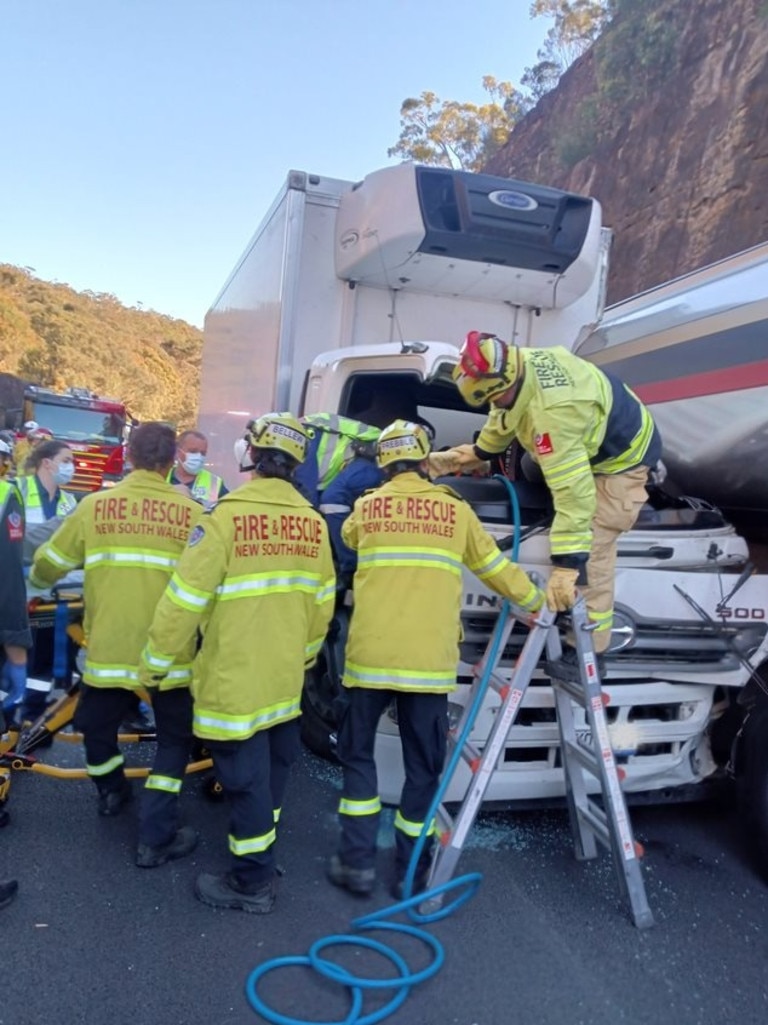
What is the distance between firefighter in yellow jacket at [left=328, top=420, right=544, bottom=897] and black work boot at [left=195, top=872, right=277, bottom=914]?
11.7 inches

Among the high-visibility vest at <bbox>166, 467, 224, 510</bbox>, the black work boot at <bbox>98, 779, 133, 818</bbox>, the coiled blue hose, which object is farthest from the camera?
the high-visibility vest at <bbox>166, 467, 224, 510</bbox>

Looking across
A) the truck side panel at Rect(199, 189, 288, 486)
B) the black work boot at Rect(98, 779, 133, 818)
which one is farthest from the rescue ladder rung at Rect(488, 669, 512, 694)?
the truck side panel at Rect(199, 189, 288, 486)

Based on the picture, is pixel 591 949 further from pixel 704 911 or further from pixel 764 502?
pixel 764 502

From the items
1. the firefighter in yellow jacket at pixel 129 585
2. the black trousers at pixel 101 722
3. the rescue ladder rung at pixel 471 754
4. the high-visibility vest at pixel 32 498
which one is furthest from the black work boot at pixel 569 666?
the high-visibility vest at pixel 32 498

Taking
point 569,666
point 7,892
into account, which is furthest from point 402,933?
point 7,892

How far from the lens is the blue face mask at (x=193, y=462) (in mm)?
5922

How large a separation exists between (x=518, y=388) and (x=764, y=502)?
5.04ft

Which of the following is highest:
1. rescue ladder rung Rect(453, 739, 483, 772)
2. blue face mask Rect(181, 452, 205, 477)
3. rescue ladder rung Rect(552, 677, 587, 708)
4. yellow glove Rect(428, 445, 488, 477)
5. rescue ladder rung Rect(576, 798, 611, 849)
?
yellow glove Rect(428, 445, 488, 477)

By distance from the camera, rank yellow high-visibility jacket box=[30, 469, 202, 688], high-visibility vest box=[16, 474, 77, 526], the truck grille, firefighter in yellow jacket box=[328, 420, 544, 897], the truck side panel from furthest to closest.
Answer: the truck grille
the truck side panel
high-visibility vest box=[16, 474, 77, 526]
yellow high-visibility jacket box=[30, 469, 202, 688]
firefighter in yellow jacket box=[328, 420, 544, 897]

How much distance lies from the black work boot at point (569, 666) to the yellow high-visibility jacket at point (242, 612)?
1.01m

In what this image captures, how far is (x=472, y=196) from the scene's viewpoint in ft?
15.0

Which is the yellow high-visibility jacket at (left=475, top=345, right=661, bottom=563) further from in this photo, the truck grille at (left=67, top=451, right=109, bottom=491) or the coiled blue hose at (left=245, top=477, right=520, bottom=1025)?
the truck grille at (left=67, top=451, right=109, bottom=491)

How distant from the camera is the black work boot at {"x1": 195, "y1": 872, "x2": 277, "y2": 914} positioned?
2.85m

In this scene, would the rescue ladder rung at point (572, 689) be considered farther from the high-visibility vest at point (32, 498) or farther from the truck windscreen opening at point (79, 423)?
the truck windscreen opening at point (79, 423)
